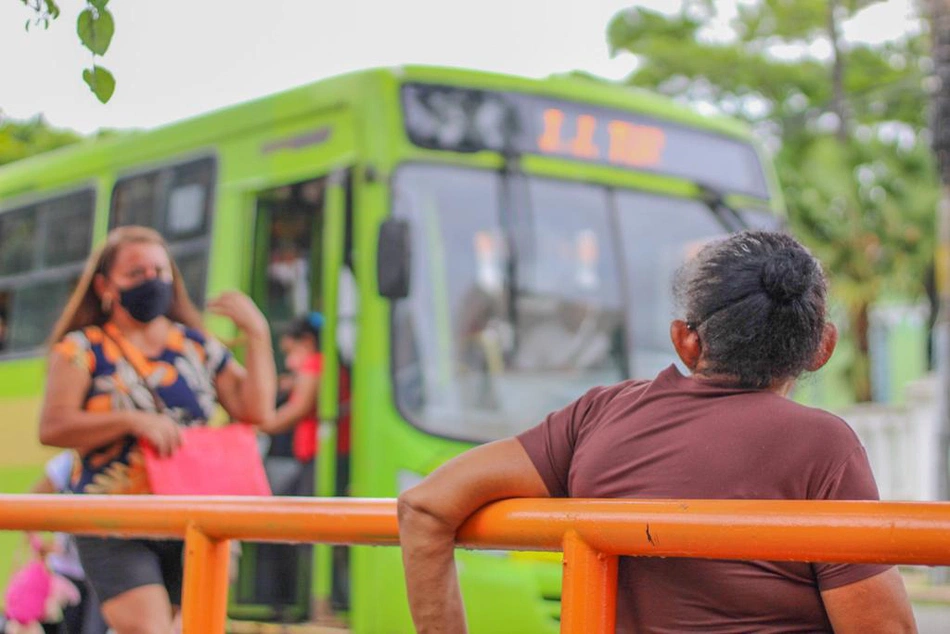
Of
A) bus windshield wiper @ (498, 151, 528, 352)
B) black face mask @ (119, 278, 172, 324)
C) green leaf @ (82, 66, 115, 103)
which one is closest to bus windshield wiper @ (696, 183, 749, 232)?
bus windshield wiper @ (498, 151, 528, 352)

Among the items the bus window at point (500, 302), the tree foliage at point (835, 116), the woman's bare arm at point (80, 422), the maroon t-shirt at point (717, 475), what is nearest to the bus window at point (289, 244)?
the bus window at point (500, 302)

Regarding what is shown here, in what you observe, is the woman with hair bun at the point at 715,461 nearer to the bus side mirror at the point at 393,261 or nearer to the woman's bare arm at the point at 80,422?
the woman's bare arm at the point at 80,422

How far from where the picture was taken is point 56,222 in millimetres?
7887

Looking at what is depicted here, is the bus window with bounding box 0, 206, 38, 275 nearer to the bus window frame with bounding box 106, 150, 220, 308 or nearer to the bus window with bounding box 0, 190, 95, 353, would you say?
the bus window with bounding box 0, 190, 95, 353

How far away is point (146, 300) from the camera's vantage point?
4574 mm

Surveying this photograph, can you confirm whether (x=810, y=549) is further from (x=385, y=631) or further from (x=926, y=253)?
(x=926, y=253)

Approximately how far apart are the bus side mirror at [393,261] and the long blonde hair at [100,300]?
1.50 m

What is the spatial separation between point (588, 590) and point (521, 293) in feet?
15.1

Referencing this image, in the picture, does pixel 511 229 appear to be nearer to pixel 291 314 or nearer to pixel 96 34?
pixel 291 314

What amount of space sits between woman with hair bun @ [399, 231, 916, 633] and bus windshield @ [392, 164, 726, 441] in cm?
387

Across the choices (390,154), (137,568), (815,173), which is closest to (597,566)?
(137,568)

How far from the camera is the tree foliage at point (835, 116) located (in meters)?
19.7

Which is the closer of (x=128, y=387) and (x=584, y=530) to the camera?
(x=584, y=530)

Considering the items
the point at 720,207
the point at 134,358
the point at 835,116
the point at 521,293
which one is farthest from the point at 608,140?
the point at 835,116
